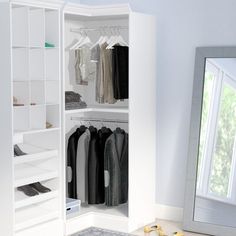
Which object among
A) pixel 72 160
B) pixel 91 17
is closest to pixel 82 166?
pixel 72 160

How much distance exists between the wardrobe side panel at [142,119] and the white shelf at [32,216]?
68 cm

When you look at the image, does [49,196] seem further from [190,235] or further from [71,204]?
[190,235]

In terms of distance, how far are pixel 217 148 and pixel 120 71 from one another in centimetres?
103

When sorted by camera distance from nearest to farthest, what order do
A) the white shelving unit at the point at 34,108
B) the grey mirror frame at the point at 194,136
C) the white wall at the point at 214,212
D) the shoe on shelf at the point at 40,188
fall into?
the white shelving unit at the point at 34,108
the shoe on shelf at the point at 40,188
the white wall at the point at 214,212
the grey mirror frame at the point at 194,136

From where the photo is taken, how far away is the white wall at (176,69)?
4.48 meters

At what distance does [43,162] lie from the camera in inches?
168

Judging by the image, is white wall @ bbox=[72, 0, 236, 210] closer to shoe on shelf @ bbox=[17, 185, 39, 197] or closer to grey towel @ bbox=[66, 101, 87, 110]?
grey towel @ bbox=[66, 101, 87, 110]

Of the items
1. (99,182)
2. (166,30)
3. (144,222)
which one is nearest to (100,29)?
(166,30)

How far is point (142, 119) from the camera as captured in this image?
4.52m

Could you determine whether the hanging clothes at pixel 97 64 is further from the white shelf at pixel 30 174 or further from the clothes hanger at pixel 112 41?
the white shelf at pixel 30 174

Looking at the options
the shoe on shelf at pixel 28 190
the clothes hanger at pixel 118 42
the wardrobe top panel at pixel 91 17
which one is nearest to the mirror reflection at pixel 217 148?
the clothes hanger at pixel 118 42

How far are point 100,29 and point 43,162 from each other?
4.68 ft

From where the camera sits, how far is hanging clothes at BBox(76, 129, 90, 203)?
4.68m

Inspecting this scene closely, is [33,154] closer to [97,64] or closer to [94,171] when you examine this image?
[94,171]
